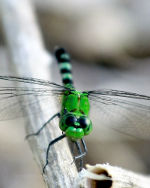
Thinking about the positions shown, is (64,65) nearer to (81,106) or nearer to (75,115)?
(81,106)

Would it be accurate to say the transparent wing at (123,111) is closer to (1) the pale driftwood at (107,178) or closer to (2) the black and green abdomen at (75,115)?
(2) the black and green abdomen at (75,115)

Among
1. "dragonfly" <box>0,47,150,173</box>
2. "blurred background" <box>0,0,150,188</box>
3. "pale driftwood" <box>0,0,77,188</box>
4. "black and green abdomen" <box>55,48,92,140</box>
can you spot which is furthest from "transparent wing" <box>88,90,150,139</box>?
"blurred background" <box>0,0,150,188</box>

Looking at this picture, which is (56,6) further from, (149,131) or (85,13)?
(149,131)

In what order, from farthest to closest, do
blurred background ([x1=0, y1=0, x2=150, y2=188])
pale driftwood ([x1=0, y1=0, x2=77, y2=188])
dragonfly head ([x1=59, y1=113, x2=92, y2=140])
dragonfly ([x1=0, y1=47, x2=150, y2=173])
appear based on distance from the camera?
blurred background ([x1=0, y1=0, x2=150, y2=188]) → dragonfly ([x1=0, y1=47, x2=150, y2=173]) → dragonfly head ([x1=59, y1=113, x2=92, y2=140]) → pale driftwood ([x1=0, y1=0, x2=77, y2=188])

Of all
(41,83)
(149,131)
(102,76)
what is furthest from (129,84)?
(41,83)

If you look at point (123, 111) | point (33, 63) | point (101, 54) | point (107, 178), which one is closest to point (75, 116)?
point (123, 111)

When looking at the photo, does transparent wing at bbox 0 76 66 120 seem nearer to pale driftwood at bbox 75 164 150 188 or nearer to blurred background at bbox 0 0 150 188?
blurred background at bbox 0 0 150 188

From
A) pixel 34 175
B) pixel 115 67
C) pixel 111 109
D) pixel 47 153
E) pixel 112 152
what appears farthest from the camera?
pixel 115 67
